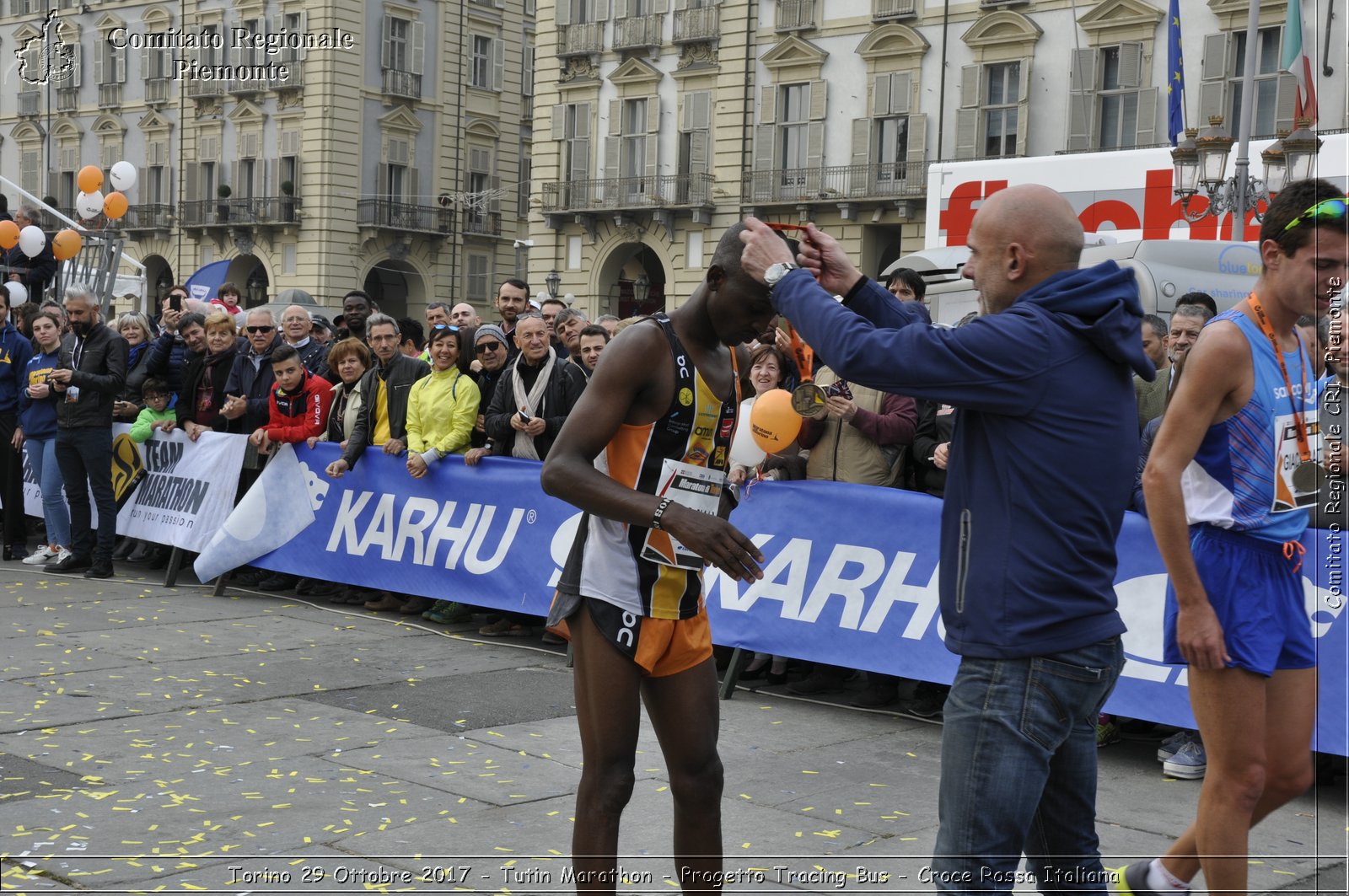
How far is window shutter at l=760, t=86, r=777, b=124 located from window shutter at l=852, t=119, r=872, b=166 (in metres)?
2.59

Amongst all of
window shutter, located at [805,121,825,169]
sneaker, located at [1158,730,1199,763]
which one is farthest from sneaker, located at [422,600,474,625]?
window shutter, located at [805,121,825,169]

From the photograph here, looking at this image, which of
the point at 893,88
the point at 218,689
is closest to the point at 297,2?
the point at 893,88

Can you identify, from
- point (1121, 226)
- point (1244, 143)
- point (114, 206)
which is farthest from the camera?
point (114, 206)

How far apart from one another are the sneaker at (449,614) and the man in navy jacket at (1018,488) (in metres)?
6.62

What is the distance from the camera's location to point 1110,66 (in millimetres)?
31234

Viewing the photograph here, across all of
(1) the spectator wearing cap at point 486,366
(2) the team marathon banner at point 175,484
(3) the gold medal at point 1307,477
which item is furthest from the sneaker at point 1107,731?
(2) the team marathon banner at point 175,484

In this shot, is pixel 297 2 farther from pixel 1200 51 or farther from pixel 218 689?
pixel 218 689

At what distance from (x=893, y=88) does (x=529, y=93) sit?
899 inches

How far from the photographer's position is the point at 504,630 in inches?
361

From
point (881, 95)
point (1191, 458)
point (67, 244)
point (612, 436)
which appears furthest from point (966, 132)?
point (612, 436)

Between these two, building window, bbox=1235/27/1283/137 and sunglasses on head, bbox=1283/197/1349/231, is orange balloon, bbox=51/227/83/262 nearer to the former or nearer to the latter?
sunglasses on head, bbox=1283/197/1349/231

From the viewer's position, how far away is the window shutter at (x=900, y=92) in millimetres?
34216

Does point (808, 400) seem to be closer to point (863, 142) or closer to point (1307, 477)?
point (1307, 477)

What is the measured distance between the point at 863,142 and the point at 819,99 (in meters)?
1.95
